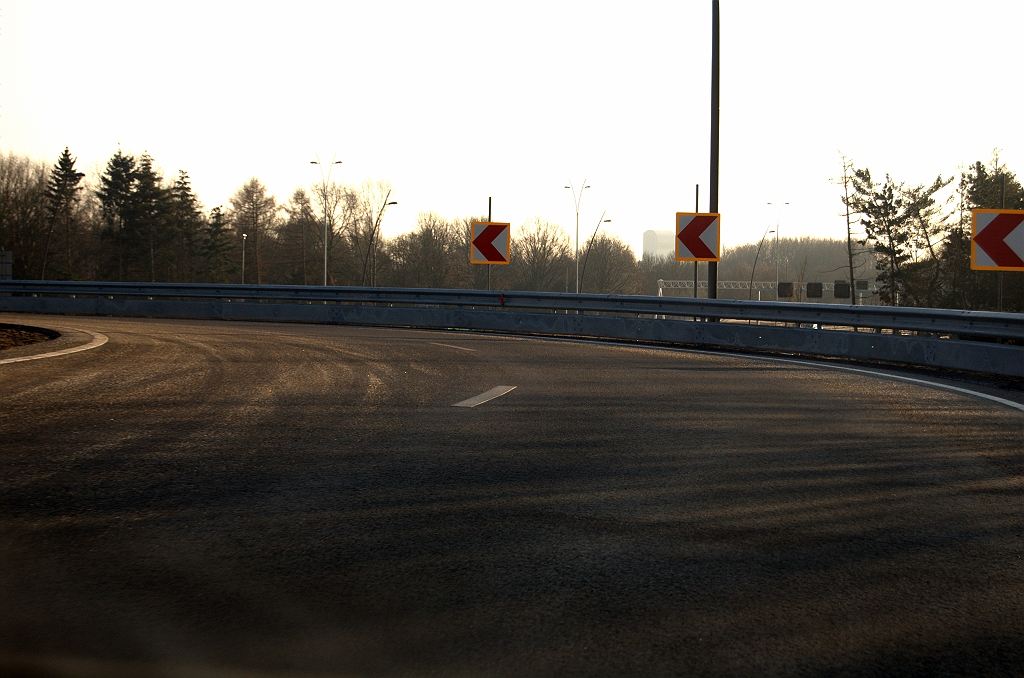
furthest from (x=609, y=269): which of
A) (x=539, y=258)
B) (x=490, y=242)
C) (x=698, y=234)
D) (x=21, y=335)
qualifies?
(x=21, y=335)

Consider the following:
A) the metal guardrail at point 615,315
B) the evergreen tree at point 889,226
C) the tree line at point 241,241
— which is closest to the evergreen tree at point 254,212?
the tree line at point 241,241

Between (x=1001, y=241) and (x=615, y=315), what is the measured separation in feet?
40.0

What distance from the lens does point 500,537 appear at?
393 cm

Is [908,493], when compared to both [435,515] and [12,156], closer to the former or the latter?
[435,515]

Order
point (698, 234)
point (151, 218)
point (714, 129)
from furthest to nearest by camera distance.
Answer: point (151, 218) → point (714, 129) → point (698, 234)

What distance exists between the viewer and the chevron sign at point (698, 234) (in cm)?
1855

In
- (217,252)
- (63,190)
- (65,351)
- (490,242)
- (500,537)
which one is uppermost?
(63,190)

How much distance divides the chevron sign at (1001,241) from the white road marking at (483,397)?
226 inches

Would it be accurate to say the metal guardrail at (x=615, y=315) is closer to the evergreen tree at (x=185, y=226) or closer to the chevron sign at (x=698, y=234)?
the chevron sign at (x=698, y=234)

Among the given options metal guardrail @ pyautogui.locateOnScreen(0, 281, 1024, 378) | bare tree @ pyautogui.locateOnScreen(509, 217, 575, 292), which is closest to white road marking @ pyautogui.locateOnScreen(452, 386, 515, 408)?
metal guardrail @ pyautogui.locateOnScreen(0, 281, 1024, 378)

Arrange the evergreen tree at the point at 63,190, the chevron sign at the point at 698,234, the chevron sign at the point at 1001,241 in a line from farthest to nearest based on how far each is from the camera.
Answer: the evergreen tree at the point at 63,190 < the chevron sign at the point at 698,234 < the chevron sign at the point at 1001,241

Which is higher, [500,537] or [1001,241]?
[1001,241]

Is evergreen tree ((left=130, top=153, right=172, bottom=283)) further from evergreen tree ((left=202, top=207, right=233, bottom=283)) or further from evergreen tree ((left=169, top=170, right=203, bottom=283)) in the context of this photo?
evergreen tree ((left=202, top=207, right=233, bottom=283))

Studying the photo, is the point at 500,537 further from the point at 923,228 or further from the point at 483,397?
the point at 923,228
